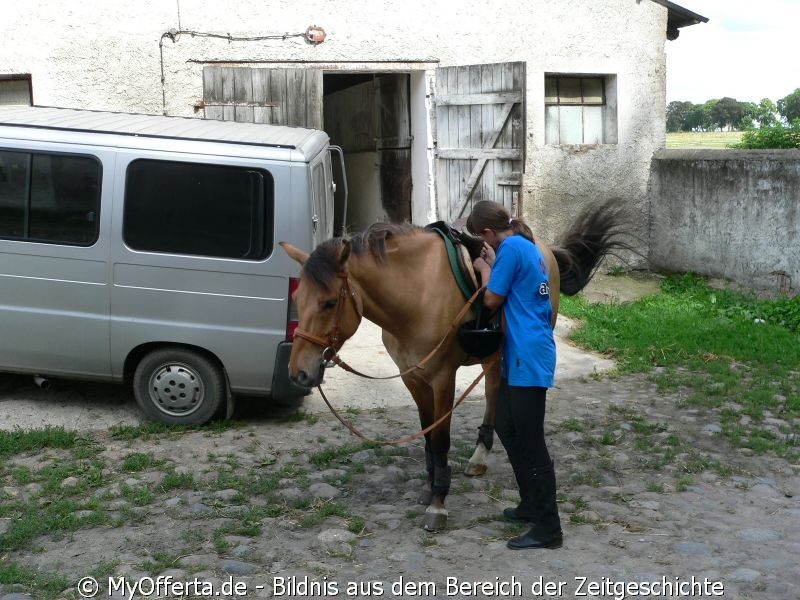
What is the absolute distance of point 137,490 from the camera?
5184 mm

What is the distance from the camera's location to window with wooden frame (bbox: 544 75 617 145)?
1191 cm

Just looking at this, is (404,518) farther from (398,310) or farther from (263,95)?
(263,95)

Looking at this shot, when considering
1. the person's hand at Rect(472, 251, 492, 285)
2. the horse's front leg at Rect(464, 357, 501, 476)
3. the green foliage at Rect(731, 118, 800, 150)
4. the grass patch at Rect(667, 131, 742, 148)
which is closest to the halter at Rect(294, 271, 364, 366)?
the person's hand at Rect(472, 251, 492, 285)

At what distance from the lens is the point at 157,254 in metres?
6.20

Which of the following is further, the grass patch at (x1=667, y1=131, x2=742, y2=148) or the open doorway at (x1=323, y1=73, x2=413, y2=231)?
the grass patch at (x1=667, y1=131, x2=742, y2=148)

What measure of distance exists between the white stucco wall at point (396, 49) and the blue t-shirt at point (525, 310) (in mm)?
6560

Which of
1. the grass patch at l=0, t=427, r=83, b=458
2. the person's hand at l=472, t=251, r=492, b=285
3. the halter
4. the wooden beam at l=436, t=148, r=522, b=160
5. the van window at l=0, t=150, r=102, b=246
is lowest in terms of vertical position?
the grass patch at l=0, t=427, r=83, b=458

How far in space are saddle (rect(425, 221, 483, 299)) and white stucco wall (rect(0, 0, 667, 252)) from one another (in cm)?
583

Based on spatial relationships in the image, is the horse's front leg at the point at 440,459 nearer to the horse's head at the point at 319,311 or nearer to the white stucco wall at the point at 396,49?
the horse's head at the point at 319,311

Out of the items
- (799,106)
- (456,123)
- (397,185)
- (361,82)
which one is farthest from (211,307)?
(799,106)

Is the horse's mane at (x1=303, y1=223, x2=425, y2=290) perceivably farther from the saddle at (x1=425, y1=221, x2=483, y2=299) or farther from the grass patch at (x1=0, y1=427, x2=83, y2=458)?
the grass patch at (x1=0, y1=427, x2=83, y2=458)

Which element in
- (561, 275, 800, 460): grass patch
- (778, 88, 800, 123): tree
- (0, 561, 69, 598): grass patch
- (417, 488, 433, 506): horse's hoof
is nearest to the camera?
(0, 561, 69, 598): grass patch

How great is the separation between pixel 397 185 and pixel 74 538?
890 centimetres

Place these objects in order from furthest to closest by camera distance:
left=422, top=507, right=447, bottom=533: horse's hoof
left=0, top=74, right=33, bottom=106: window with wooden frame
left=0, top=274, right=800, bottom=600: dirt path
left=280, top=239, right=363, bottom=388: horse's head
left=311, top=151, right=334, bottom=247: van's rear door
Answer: left=0, top=74, right=33, bottom=106: window with wooden frame
left=311, top=151, right=334, bottom=247: van's rear door
left=422, top=507, right=447, bottom=533: horse's hoof
left=280, top=239, right=363, bottom=388: horse's head
left=0, top=274, right=800, bottom=600: dirt path
